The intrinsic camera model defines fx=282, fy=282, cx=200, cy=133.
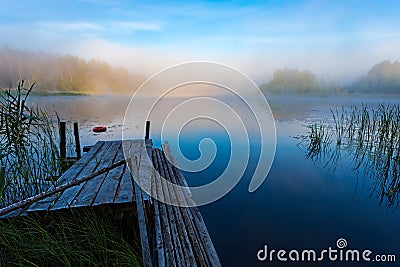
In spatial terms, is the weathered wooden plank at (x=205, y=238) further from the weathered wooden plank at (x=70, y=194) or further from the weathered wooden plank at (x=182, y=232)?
the weathered wooden plank at (x=70, y=194)

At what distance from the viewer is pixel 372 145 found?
25.0 feet

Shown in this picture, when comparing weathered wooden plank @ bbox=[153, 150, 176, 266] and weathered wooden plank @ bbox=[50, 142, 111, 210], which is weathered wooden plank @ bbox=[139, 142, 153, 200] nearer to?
weathered wooden plank @ bbox=[153, 150, 176, 266]

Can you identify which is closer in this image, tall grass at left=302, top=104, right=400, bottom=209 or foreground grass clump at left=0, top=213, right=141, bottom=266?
foreground grass clump at left=0, top=213, right=141, bottom=266

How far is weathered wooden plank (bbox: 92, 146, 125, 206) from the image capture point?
98.7 inches

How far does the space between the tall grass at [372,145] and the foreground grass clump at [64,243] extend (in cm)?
499

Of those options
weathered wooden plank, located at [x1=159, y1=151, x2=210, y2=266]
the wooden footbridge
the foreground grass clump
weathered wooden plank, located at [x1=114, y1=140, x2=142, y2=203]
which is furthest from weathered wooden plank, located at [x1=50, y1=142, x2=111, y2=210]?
weathered wooden plank, located at [x1=159, y1=151, x2=210, y2=266]

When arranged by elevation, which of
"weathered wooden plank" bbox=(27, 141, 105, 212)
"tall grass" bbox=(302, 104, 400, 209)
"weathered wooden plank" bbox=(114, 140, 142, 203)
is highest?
"weathered wooden plank" bbox=(114, 140, 142, 203)

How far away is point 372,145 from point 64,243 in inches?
309

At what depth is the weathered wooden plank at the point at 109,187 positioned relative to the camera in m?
2.51

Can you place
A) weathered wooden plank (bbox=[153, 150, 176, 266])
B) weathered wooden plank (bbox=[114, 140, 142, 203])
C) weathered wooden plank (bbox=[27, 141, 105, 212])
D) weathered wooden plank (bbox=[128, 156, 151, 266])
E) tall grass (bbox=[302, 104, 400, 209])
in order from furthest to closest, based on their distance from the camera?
tall grass (bbox=[302, 104, 400, 209])
weathered wooden plank (bbox=[114, 140, 142, 203])
weathered wooden plank (bbox=[27, 141, 105, 212])
weathered wooden plank (bbox=[153, 150, 176, 266])
weathered wooden plank (bbox=[128, 156, 151, 266])

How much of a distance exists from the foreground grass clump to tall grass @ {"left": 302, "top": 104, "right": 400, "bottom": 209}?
4.99m

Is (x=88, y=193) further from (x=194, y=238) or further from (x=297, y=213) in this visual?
(x=297, y=213)

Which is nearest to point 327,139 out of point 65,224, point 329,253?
point 329,253

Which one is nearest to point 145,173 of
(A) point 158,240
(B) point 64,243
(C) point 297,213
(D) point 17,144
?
(A) point 158,240
